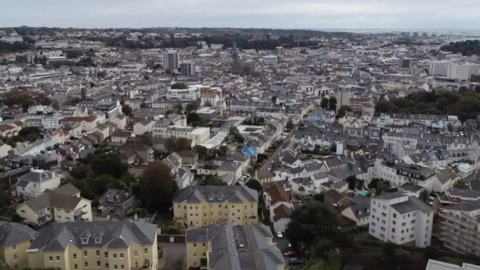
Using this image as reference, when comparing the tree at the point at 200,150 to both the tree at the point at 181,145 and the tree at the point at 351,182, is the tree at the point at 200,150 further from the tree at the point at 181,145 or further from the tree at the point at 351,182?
the tree at the point at 351,182

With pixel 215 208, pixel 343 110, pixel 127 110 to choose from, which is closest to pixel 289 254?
pixel 215 208

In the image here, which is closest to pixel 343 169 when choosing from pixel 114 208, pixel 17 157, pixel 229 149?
pixel 229 149

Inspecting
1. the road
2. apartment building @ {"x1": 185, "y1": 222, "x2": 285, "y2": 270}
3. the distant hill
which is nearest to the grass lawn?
apartment building @ {"x1": 185, "y1": 222, "x2": 285, "y2": 270}

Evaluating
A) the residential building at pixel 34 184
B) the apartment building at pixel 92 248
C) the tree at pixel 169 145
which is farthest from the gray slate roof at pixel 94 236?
the tree at pixel 169 145

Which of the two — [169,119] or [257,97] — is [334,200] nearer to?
[169,119]

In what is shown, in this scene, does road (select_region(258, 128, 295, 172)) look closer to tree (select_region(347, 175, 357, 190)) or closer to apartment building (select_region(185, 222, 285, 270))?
tree (select_region(347, 175, 357, 190))

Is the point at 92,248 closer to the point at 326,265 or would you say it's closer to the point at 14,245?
the point at 14,245
